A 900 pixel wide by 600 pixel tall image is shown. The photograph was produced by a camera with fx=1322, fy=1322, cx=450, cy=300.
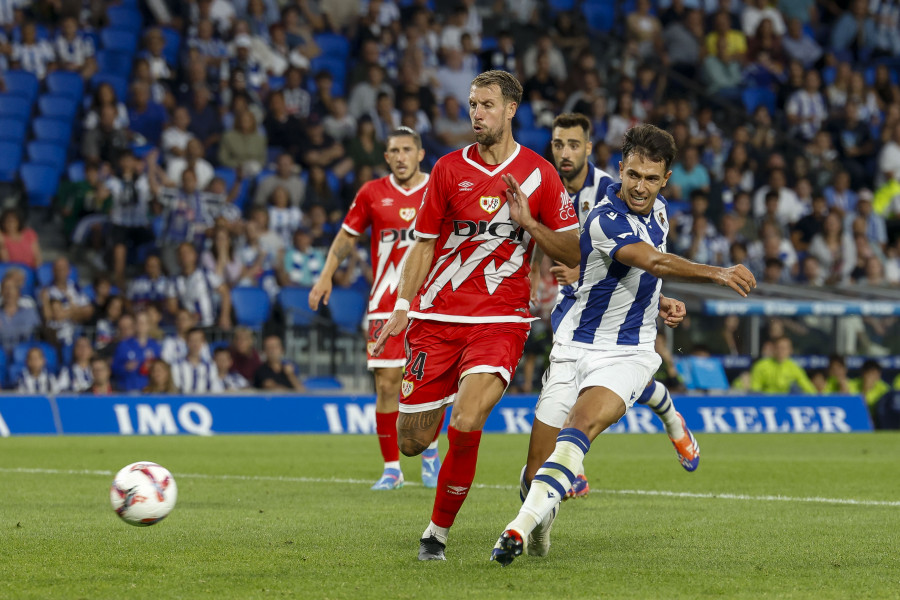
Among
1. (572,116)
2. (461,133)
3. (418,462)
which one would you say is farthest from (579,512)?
(461,133)

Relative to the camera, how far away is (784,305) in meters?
18.9

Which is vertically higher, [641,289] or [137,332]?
[641,289]

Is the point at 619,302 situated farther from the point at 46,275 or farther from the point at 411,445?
the point at 46,275

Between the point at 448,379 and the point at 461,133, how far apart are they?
14.9 m

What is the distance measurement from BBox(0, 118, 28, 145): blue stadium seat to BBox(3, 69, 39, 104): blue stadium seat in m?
0.53

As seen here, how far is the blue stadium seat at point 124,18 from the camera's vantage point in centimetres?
2145

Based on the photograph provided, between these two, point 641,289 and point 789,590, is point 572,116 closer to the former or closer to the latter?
point 641,289

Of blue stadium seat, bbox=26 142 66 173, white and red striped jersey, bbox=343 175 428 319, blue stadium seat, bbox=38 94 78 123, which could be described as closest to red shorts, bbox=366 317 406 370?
white and red striped jersey, bbox=343 175 428 319

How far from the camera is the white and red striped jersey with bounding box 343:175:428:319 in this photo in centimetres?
1073

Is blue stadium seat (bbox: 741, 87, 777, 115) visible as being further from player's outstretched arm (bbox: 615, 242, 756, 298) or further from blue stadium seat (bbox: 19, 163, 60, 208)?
player's outstretched arm (bbox: 615, 242, 756, 298)

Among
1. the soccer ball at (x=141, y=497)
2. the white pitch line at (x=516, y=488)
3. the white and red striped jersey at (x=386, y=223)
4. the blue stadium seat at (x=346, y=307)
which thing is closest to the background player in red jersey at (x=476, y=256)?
the soccer ball at (x=141, y=497)

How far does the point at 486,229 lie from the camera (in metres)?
6.95

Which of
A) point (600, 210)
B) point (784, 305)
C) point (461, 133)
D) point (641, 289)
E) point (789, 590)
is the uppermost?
point (600, 210)

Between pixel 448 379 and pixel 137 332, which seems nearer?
pixel 448 379
